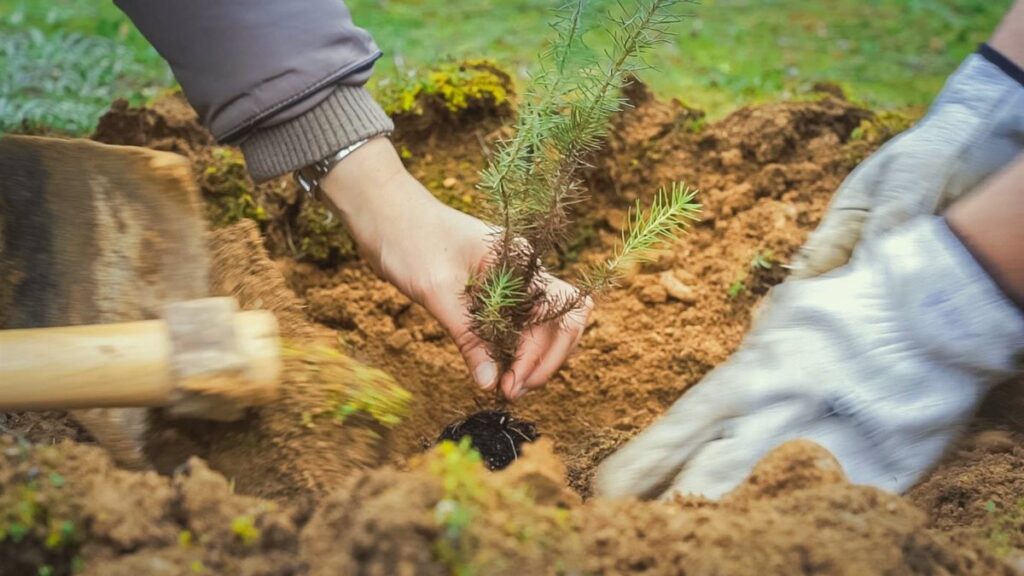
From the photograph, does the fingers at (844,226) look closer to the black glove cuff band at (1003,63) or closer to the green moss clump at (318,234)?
the black glove cuff band at (1003,63)

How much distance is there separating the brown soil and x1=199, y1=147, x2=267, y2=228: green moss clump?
0.02m

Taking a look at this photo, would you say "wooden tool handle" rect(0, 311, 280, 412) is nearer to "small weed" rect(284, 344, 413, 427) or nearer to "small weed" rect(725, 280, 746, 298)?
"small weed" rect(284, 344, 413, 427)

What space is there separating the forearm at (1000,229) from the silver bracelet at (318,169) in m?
1.45

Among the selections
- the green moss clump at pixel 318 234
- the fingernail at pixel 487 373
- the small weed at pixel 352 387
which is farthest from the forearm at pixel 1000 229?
the green moss clump at pixel 318 234

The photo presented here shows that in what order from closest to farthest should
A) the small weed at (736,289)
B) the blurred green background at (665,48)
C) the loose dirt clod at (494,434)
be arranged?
1. the loose dirt clod at (494,434)
2. the small weed at (736,289)
3. the blurred green background at (665,48)

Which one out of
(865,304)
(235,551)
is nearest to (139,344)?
(235,551)

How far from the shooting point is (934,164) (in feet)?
7.00

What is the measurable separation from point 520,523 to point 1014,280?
3.62ft

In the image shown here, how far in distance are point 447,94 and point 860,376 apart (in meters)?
1.78

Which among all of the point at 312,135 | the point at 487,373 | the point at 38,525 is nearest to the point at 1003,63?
the point at 487,373

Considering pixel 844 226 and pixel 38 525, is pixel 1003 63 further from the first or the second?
pixel 38 525

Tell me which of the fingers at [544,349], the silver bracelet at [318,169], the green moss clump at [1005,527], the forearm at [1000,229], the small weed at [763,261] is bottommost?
the small weed at [763,261]

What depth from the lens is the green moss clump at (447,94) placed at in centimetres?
301

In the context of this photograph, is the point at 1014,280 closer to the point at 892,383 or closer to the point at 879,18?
the point at 892,383
